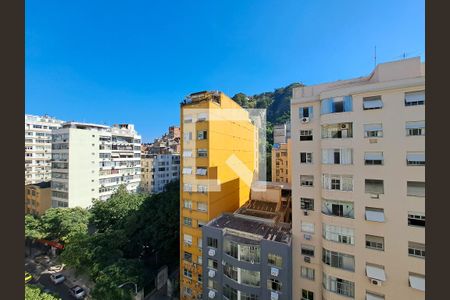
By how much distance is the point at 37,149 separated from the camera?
51094 mm

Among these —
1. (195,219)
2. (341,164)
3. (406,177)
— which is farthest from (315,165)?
(195,219)

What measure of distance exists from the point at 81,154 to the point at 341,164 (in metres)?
41.8

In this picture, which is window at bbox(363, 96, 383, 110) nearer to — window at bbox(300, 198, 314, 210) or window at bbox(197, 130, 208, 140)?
window at bbox(300, 198, 314, 210)

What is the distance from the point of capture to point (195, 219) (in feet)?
68.4

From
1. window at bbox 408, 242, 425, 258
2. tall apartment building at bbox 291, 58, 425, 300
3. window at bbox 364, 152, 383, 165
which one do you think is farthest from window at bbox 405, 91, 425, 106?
window at bbox 408, 242, 425, 258

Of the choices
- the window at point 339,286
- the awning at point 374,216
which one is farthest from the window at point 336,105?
the window at point 339,286

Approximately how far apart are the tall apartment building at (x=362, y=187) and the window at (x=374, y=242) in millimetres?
52

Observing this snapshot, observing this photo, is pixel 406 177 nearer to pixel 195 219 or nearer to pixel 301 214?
pixel 301 214

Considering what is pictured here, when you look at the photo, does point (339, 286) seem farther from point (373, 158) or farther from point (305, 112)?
point (305, 112)

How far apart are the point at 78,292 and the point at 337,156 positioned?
1227 inches

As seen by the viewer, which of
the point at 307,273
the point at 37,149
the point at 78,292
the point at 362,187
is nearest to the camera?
the point at 362,187

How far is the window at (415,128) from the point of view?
11.8 metres

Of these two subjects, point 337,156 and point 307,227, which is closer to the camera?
point 337,156

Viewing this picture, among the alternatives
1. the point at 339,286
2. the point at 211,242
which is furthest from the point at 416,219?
the point at 211,242
